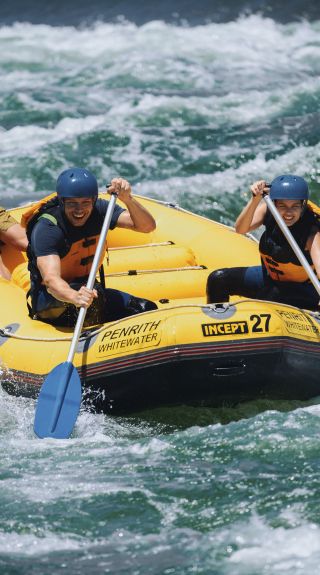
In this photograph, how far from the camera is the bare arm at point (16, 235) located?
7.63m

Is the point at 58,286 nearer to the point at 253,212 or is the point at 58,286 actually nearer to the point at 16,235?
the point at 253,212

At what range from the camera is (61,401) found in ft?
20.1

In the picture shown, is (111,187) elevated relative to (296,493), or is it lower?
elevated

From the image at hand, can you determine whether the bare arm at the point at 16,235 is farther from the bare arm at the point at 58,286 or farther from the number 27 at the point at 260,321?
the number 27 at the point at 260,321

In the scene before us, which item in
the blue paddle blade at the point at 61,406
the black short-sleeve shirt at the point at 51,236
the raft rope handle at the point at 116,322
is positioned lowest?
the blue paddle blade at the point at 61,406

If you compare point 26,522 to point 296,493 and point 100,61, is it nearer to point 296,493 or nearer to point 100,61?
point 296,493

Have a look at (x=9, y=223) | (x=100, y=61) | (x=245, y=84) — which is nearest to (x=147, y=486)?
(x=9, y=223)

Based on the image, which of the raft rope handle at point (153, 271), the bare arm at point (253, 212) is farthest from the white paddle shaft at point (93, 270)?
the raft rope handle at point (153, 271)

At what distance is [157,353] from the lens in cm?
611

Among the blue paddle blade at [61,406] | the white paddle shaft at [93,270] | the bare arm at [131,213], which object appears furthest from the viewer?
the bare arm at [131,213]

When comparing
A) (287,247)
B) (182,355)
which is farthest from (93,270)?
(287,247)

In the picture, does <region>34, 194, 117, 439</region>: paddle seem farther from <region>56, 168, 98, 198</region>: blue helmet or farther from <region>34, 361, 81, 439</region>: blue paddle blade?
<region>56, 168, 98, 198</region>: blue helmet

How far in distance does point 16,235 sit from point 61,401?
6.03ft

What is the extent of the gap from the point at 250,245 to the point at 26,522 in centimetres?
342
